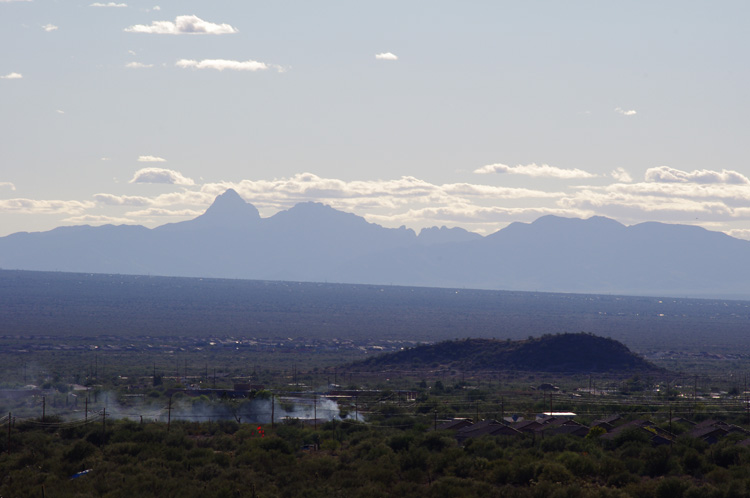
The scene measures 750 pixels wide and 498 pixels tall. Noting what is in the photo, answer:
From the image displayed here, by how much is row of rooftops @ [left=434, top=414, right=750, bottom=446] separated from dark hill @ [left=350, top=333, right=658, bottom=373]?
46108mm

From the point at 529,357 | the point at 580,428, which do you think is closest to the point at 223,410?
the point at 580,428

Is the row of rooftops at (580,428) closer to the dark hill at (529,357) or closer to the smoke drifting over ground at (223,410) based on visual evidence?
the smoke drifting over ground at (223,410)

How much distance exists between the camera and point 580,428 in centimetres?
4431

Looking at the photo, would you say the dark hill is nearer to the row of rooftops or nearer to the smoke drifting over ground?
the smoke drifting over ground

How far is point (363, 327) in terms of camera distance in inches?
6757

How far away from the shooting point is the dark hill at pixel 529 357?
3691 inches

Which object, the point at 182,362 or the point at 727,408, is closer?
the point at 727,408

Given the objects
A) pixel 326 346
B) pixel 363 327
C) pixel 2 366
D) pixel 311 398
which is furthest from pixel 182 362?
pixel 363 327

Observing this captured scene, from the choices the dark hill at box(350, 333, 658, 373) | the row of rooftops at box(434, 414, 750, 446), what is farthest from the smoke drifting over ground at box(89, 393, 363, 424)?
the dark hill at box(350, 333, 658, 373)

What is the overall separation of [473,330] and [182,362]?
7462 centimetres

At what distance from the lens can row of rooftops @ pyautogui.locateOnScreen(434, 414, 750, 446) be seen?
41625 mm

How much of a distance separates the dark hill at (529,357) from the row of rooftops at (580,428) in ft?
151

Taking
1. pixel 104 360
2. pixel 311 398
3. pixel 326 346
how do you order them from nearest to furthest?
1. pixel 311 398
2. pixel 104 360
3. pixel 326 346

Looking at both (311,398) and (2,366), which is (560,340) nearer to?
(311,398)
